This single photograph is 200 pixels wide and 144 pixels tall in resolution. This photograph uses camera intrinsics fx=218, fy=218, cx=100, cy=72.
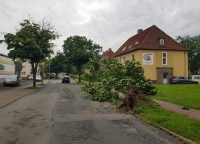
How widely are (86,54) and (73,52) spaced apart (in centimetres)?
260

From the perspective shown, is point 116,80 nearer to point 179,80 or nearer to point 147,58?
point 147,58

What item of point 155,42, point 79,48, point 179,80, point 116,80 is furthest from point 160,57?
point 116,80

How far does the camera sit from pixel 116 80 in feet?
49.8

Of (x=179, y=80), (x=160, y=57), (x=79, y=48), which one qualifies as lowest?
(x=179, y=80)

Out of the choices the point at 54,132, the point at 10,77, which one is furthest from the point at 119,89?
the point at 10,77

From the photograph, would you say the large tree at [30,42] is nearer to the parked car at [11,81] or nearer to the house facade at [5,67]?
the parked car at [11,81]

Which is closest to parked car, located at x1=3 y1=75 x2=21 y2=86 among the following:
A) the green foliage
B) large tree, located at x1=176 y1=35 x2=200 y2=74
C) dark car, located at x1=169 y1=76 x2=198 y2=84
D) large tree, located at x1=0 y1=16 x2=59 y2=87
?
large tree, located at x1=0 y1=16 x2=59 y2=87

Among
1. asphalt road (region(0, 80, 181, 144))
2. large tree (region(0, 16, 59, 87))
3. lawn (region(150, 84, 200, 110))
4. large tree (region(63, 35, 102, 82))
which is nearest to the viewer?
asphalt road (region(0, 80, 181, 144))

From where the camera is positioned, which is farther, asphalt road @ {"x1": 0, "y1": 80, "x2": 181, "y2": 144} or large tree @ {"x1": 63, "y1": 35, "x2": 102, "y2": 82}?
large tree @ {"x1": 63, "y1": 35, "x2": 102, "y2": 82}

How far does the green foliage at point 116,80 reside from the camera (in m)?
14.7

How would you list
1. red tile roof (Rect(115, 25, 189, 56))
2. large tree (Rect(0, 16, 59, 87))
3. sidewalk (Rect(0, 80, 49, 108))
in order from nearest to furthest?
sidewalk (Rect(0, 80, 49, 108)) < large tree (Rect(0, 16, 59, 87)) < red tile roof (Rect(115, 25, 189, 56))

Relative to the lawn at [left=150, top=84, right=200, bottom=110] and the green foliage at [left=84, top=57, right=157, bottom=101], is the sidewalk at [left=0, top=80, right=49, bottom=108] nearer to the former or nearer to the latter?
the green foliage at [left=84, top=57, right=157, bottom=101]

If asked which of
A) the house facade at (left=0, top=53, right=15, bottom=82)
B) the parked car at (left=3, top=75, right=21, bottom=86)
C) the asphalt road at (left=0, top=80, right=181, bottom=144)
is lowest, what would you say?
the asphalt road at (left=0, top=80, right=181, bottom=144)

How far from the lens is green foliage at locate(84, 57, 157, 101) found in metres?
14.7
